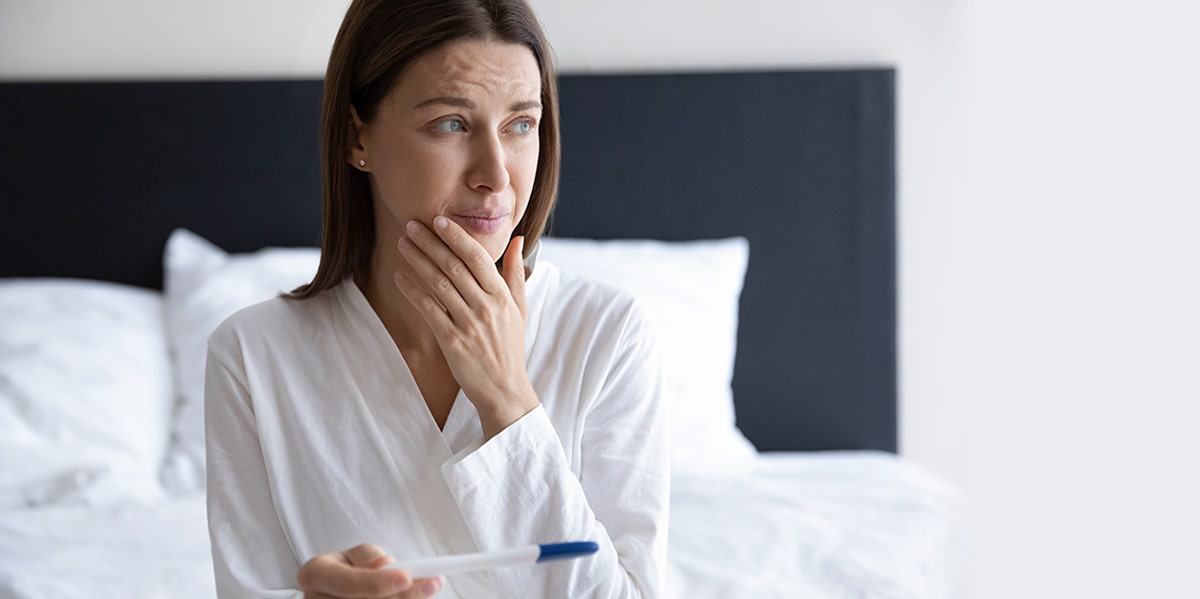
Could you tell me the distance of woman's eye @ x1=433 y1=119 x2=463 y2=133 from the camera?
45.1 inches

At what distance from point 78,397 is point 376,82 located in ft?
4.41

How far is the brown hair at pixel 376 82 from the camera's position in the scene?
3.75 ft

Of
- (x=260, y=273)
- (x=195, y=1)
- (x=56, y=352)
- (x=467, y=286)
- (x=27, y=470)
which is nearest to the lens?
(x=467, y=286)

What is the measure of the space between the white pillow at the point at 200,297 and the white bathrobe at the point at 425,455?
110 centimetres

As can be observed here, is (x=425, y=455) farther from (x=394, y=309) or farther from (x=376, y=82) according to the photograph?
(x=376, y=82)

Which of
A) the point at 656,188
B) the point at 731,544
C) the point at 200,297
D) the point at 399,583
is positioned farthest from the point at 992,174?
the point at 399,583

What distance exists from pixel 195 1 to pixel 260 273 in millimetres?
721

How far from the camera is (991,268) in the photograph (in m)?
2.78

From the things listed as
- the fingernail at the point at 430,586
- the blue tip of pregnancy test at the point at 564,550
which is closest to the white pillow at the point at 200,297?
the fingernail at the point at 430,586

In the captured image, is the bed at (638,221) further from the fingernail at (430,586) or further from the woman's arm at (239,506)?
the fingernail at (430,586)

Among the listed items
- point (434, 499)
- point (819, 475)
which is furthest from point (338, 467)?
point (819, 475)

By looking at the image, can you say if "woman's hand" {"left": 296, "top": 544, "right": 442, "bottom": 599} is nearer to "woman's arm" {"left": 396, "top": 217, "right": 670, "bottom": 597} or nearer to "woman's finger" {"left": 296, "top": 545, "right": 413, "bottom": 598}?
"woman's finger" {"left": 296, "top": 545, "right": 413, "bottom": 598}

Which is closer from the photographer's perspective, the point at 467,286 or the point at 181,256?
the point at 467,286

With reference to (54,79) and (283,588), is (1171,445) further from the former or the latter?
(54,79)
